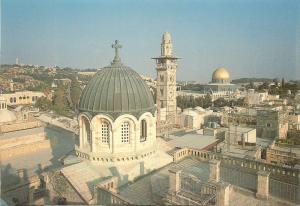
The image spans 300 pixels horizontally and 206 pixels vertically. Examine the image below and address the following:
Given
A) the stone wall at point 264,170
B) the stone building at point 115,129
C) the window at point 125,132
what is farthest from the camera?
the window at point 125,132

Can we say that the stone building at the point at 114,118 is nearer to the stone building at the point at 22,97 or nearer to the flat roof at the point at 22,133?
the flat roof at the point at 22,133

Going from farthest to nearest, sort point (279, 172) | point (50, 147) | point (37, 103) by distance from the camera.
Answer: point (37, 103) → point (50, 147) → point (279, 172)

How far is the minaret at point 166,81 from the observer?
4103 centimetres

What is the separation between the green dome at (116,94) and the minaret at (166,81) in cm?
2769

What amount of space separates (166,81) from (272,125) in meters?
15.3

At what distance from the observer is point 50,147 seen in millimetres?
23125

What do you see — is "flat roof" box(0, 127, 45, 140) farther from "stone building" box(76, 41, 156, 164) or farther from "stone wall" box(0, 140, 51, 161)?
"stone building" box(76, 41, 156, 164)

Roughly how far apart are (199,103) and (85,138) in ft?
184

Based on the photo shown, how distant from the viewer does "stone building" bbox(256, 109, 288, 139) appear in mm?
29733

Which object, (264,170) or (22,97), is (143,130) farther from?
(22,97)

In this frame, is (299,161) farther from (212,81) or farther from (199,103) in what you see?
(212,81)

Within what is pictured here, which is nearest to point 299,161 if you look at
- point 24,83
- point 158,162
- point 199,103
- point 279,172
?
point 279,172

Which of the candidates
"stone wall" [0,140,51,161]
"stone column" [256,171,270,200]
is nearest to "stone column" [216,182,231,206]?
"stone column" [256,171,270,200]

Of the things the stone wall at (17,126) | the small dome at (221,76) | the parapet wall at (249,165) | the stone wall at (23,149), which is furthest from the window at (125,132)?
the small dome at (221,76)
